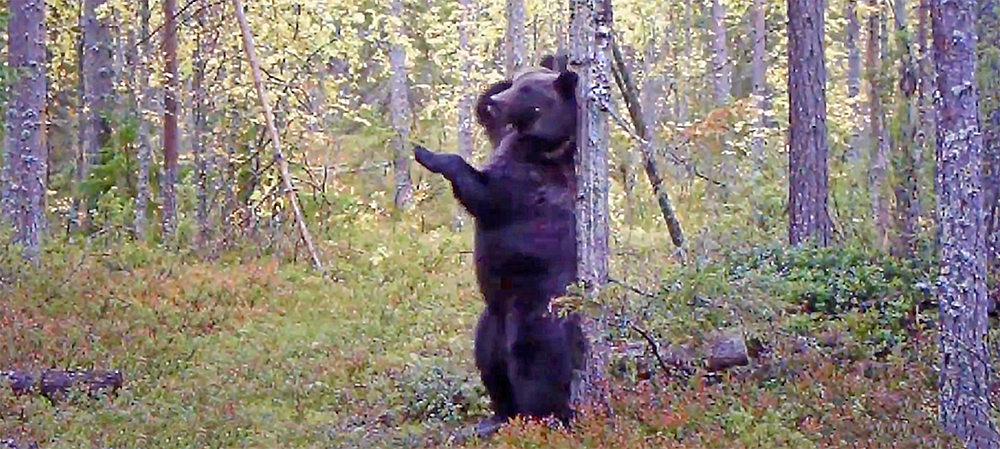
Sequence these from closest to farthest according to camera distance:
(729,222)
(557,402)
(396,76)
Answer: (557,402), (729,222), (396,76)

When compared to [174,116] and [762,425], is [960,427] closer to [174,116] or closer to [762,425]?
[762,425]

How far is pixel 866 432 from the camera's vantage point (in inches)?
280

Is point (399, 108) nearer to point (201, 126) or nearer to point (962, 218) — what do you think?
point (201, 126)

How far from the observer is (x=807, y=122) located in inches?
542

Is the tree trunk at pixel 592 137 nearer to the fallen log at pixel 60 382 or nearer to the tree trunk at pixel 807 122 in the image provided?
the fallen log at pixel 60 382

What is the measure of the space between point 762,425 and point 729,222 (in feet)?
27.1

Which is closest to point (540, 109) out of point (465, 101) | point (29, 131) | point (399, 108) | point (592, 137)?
point (592, 137)

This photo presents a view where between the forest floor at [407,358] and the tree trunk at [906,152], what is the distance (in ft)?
1.32

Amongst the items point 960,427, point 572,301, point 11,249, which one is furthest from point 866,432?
point 11,249

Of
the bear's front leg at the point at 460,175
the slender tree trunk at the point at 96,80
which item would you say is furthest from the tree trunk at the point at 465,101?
the bear's front leg at the point at 460,175

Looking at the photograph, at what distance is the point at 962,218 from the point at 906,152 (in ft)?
15.5

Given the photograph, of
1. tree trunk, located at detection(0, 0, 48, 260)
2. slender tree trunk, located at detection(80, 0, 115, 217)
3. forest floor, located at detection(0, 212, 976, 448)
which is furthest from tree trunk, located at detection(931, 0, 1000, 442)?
slender tree trunk, located at detection(80, 0, 115, 217)

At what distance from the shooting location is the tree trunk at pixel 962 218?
6426mm

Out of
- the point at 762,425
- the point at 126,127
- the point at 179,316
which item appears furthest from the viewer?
the point at 126,127
